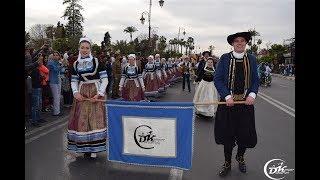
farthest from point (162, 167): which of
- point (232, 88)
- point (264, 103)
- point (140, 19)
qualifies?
point (140, 19)

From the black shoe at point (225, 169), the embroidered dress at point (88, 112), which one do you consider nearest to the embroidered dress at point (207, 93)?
the embroidered dress at point (88, 112)

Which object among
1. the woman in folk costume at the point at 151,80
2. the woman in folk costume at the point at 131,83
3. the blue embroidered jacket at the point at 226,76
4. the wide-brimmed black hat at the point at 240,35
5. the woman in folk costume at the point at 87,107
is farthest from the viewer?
the woman in folk costume at the point at 151,80

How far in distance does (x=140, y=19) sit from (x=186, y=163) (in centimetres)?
2740

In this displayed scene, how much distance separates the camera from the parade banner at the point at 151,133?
6062 mm

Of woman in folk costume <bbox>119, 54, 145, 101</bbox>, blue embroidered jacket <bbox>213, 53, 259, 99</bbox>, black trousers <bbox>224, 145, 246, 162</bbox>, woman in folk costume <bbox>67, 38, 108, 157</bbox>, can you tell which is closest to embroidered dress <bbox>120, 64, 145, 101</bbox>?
woman in folk costume <bbox>119, 54, 145, 101</bbox>

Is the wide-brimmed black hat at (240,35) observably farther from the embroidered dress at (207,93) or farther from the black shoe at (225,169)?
the embroidered dress at (207,93)

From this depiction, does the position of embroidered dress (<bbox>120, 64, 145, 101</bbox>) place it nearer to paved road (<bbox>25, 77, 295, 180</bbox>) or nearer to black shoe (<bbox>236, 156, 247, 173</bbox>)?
paved road (<bbox>25, 77, 295, 180</bbox>)

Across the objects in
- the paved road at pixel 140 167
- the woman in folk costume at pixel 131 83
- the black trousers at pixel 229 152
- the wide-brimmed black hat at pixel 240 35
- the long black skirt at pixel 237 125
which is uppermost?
the wide-brimmed black hat at pixel 240 35

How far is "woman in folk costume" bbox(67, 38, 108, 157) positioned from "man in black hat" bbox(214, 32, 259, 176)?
194 cm

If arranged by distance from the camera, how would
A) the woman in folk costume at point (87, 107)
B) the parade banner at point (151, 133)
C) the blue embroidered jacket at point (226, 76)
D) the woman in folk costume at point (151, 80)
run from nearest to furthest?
the parade banner at point (151, 133) < the blue embroidered jacket at point (226, 76) < the woman in folk costume at point (87, 107) < the woman in folk costume at point (151, 80)

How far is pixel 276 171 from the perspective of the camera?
6.07m
